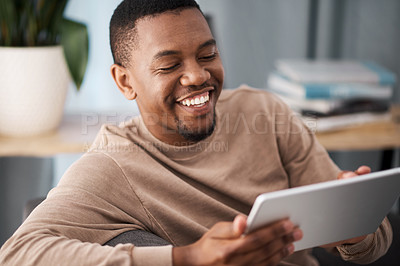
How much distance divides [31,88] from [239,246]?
1118mm

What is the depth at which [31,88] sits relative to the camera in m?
1.60

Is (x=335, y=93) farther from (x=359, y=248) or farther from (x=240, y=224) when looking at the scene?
(x=240, y=224)

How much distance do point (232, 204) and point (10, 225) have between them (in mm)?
1312

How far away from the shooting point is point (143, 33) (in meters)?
0.99

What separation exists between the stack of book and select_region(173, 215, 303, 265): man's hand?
101 cm

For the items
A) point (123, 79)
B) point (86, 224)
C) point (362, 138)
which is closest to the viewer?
point (86, 224)

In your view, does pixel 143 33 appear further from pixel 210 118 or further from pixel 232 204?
pixel 232 204

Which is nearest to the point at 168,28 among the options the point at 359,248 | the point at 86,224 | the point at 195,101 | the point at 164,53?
the point at 164,53

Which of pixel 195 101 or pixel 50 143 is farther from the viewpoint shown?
pixel 50 143

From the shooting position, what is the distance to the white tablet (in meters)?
0.72

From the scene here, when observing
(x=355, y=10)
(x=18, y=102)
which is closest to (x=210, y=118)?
(x=18, y=102)

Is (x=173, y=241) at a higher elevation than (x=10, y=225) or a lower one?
higher

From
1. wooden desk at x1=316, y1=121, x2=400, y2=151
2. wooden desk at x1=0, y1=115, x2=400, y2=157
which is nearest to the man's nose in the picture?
wooden desk at x1=0, y1=115, x2=400, y2=157

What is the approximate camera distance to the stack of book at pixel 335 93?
1784mm
